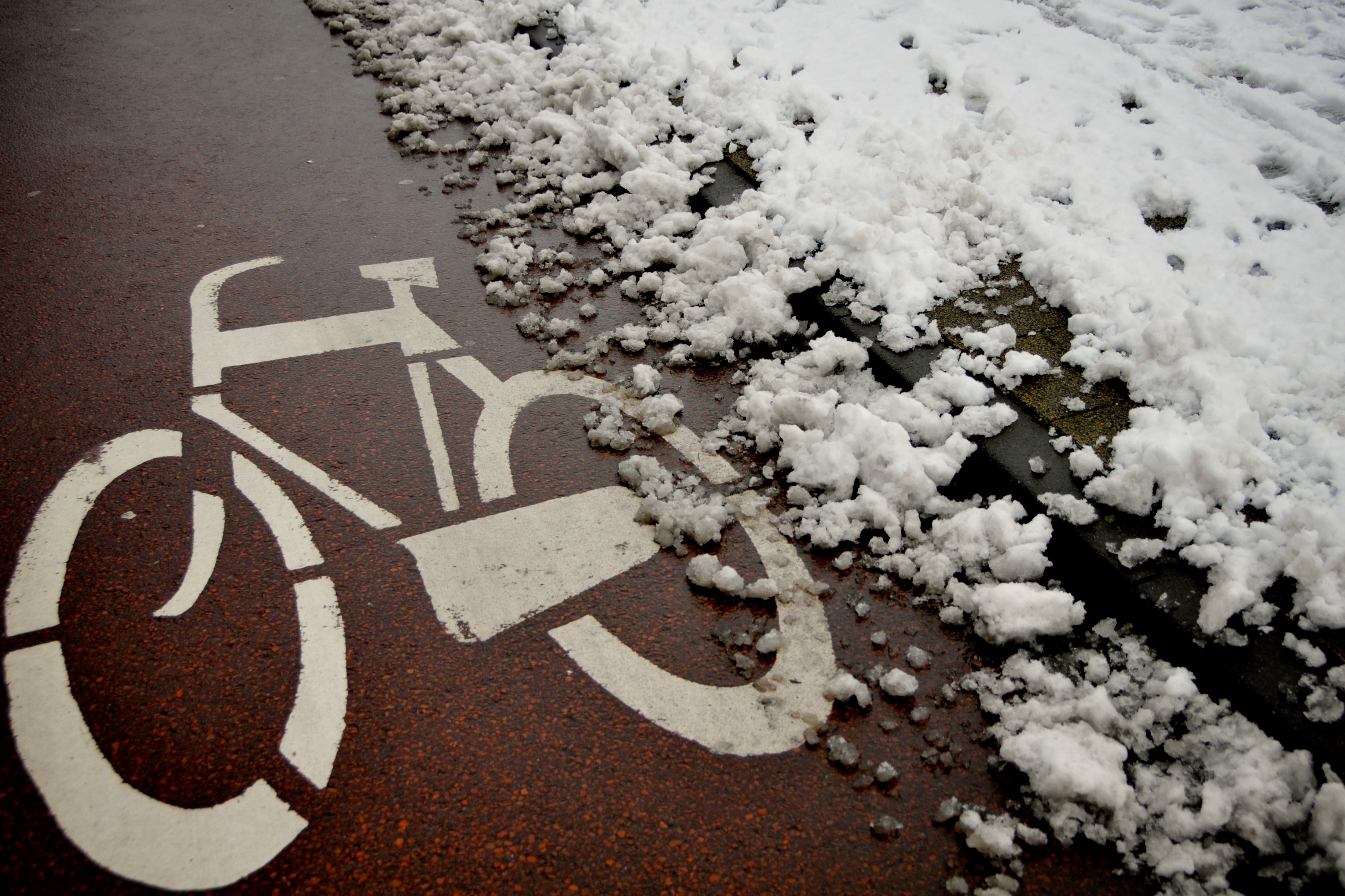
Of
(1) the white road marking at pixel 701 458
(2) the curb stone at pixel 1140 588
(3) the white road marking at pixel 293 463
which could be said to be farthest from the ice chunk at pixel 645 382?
(3) the white road marking at pixel 293 463

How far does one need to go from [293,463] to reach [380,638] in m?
0.92

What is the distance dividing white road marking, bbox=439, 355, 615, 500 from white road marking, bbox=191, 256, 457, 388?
0.25 meters

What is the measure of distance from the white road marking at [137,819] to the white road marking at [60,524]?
1.18 ft

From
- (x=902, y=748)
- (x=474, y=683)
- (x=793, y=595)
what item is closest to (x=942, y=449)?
(x=793, y=595)

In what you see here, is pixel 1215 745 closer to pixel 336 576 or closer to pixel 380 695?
pixel 380 695

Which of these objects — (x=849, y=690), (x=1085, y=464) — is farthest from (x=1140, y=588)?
(x=849, y=690)

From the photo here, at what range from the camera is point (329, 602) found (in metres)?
2.48

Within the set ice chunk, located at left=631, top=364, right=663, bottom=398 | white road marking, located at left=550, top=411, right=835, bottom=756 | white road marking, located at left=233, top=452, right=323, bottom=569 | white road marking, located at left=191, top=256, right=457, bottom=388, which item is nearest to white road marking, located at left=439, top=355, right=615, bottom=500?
ice chunk, located at left=631, top=364, right=663, bottom=398

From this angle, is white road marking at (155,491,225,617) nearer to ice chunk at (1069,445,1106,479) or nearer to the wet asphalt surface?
the wet asphalt surface

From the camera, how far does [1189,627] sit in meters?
2.25

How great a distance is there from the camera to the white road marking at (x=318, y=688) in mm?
2113

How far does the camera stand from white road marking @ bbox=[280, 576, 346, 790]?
6.93ft

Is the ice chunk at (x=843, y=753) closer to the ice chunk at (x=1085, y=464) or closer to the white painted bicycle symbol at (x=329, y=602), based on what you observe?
the white painted bicycle symbol at (x=329, y=602)

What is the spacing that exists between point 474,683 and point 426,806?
1.20ft
